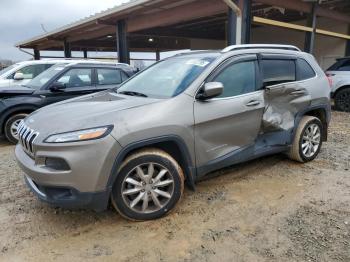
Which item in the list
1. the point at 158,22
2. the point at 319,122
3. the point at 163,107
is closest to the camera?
the point at 163,107

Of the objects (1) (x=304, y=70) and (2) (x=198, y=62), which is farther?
(1) (x=304, y=70)

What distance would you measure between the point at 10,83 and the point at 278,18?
12.3 m

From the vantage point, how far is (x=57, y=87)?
6.50m

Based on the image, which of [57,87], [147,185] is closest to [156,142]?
[147,185]

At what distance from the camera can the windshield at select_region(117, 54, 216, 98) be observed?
3428 millimetres

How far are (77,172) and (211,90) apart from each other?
5.05 feet

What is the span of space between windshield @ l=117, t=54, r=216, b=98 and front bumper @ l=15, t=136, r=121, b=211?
987mm

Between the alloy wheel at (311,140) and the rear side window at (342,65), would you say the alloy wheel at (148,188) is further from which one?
the rear side window at (342,65)

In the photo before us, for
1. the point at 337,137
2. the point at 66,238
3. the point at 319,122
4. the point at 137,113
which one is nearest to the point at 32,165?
the point at 66,238

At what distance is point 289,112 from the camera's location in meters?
4.27

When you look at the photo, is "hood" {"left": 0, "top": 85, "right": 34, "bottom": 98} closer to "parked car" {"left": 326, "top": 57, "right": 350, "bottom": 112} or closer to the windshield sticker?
the windshield sticker

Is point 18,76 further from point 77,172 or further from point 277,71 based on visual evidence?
point 277,71

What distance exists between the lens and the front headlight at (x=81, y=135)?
2699mm

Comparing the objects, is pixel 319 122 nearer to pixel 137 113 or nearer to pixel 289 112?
pixel 289 112
